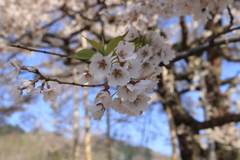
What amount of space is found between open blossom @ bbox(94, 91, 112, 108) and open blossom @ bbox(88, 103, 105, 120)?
0.02 m

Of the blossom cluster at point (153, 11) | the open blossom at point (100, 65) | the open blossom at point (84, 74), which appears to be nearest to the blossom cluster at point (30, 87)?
the open blossom at point (84, 74)

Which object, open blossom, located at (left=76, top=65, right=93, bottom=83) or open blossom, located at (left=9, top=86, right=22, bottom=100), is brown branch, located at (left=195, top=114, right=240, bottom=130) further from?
open blossom, located at (left=9, top=86, right=22, bottom=100)

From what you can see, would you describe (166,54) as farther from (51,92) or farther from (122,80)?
(51,92)

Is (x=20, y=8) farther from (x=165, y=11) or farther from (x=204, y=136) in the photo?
(x=204, y=136)

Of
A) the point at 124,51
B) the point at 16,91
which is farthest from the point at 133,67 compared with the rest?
the point at 16,91

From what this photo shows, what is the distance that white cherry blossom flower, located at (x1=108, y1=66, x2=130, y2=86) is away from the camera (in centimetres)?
49

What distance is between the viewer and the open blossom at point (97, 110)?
22.9 inches

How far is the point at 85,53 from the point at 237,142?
4376 mm

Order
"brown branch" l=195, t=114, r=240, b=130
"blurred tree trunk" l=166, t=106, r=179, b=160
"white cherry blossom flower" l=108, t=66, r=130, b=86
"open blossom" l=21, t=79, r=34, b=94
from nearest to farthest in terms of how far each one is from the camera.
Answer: "white cherry blossom flower" l=108, t=66, r=130, b=86 → "open blossom" l=21, t=79, r=34, b=94 → "brown branch" l=195, t=114, r=240, b=130 → "blurred tree trunk" l=166, t=106, r=179, b=160

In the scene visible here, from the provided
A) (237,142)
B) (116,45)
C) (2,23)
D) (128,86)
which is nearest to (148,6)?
(116,45)

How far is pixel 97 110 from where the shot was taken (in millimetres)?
583

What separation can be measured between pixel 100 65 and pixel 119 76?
0.07 m

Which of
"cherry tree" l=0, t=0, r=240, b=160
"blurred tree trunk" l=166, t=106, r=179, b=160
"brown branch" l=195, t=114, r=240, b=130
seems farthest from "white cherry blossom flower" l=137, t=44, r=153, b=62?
"blurred tree trunk" l=166, t=106, r=179, b=160

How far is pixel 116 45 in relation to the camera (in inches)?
22.5
